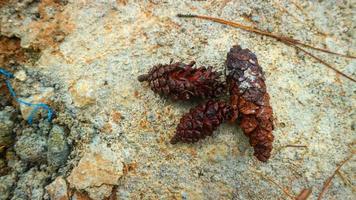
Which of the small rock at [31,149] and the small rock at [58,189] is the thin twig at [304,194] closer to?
the small rock at [58,189]

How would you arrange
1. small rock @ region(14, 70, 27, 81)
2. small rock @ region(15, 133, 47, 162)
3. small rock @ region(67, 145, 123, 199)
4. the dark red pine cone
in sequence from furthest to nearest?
small rock @ region(14, 70, 27, 81) < small rock @ region(15, 133, 47, 162) < small rock @ region(67, 145, 123, 199) < the dark red pine cone

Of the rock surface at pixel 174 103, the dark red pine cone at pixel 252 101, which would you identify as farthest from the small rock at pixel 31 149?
the dark red pine cone at pixel 252 101

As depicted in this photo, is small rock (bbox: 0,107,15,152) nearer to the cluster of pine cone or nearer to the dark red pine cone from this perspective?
the cluster of pine cone

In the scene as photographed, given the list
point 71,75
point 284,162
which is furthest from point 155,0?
point 284,162

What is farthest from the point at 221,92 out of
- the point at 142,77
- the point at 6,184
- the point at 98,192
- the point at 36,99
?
the point at 6,184

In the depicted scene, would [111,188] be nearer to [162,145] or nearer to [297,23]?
[162,145]

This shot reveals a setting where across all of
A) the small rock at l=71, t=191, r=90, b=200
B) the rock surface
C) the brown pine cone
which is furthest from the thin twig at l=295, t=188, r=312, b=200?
the small rock at l=71, t=191, r=90, b=200
